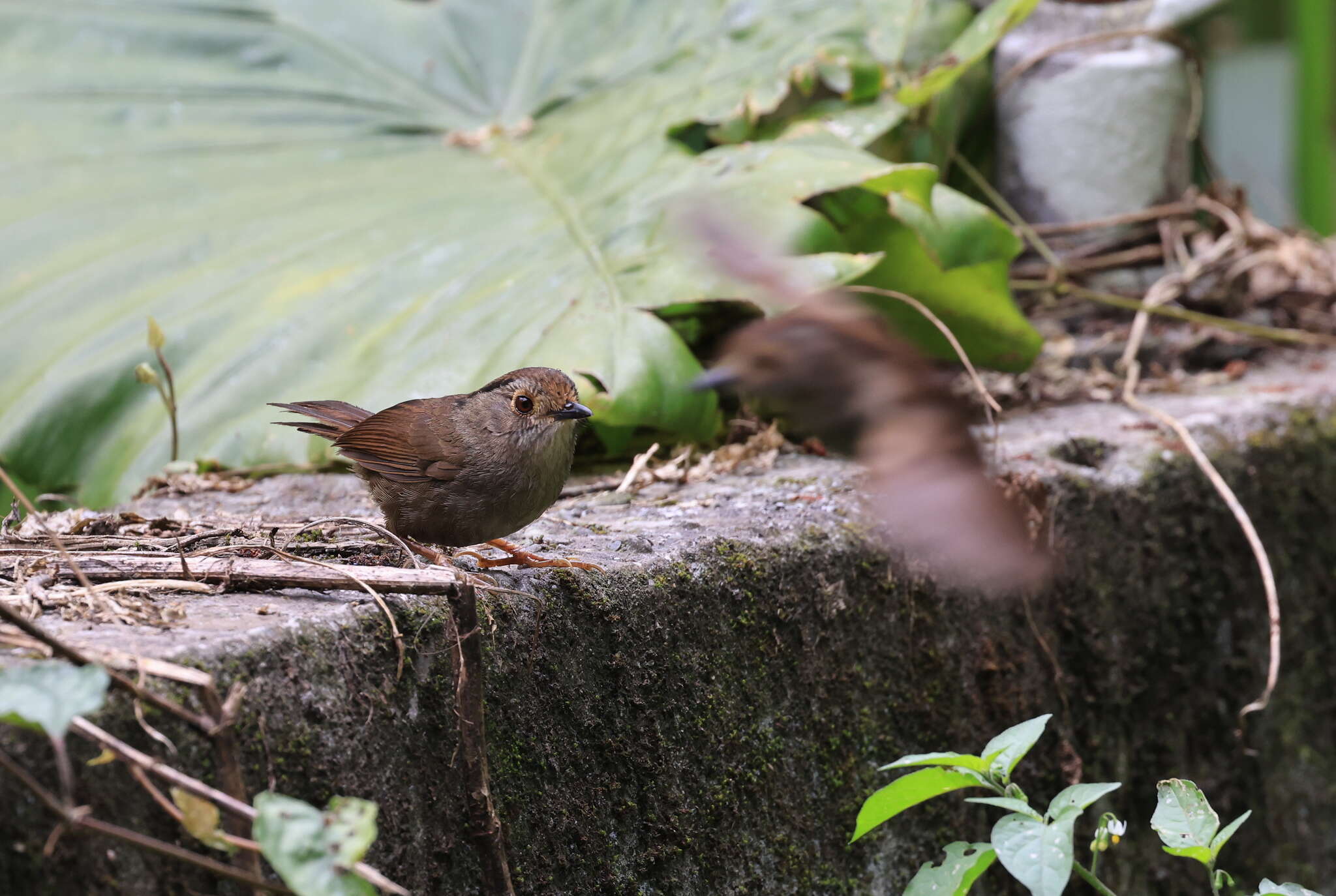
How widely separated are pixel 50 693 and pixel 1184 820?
1338 millimetres

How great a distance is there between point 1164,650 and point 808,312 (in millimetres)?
1244

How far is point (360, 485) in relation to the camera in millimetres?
2668

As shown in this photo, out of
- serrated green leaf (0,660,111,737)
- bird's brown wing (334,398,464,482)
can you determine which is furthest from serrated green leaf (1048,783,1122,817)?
serrated green leaf (0,660,111,737)

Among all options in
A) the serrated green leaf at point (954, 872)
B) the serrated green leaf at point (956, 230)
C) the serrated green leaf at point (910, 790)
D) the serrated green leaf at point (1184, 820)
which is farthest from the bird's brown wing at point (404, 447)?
the serrated green leaf at point (956, 230)

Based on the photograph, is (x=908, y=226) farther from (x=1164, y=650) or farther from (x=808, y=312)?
(x=1164, y=650)

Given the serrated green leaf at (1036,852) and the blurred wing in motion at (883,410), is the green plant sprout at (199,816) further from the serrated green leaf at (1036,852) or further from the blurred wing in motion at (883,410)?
the blurred wing in motion at (883,410)

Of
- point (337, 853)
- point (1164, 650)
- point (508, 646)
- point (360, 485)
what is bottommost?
point (1164, 650)

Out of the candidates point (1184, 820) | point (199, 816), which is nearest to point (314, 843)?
point (199, 816)

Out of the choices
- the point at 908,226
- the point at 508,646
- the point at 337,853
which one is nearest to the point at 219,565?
the point at 508,646

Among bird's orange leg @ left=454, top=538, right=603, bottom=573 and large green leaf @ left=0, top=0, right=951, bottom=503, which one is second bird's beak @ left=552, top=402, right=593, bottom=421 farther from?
large green leaf @ left=0, top=0, right=951, bottom=503

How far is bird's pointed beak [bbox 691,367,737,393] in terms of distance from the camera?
2.73 metres

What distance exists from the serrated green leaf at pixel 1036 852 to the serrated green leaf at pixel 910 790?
0.24 ft

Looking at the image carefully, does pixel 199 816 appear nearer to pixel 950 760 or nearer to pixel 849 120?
pixel 950 760

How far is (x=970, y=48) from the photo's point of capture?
11.4 ft
